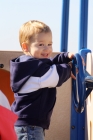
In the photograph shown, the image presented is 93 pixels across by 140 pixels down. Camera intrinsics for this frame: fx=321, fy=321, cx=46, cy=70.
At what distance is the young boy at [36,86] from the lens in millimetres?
1312

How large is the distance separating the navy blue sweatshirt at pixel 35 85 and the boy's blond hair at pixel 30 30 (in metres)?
0.11

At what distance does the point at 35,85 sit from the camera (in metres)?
1.32

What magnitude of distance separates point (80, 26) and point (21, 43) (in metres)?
0.75

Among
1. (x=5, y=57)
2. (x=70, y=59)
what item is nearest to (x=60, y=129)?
(x=5, y=57)

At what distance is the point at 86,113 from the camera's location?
1.92 m

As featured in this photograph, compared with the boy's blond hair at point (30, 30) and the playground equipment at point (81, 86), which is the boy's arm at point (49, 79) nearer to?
the playground equipment at point (81, 86)

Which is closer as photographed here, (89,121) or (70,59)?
(70,59)

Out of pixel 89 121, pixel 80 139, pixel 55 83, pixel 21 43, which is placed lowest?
pixel 80 139

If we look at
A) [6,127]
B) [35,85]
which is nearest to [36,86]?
[35,85]

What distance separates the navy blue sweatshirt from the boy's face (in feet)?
0.15

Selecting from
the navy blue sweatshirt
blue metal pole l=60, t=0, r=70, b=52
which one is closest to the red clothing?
the navy blue sweatshirt

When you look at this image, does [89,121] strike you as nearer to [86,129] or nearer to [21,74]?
[86,129]

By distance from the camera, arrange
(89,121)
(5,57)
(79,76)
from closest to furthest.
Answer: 1. (79,76)
2. (89,121)
3. (5,57)

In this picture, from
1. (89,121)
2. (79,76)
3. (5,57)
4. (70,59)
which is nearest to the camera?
(79,76)
